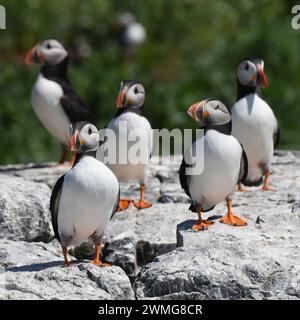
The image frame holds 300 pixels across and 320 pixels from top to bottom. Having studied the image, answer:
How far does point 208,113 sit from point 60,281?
178 cm

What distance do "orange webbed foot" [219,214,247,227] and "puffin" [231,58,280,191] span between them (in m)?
1.16

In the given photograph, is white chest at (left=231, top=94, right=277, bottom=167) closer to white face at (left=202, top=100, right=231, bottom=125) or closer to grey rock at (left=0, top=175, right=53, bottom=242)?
white face at (left=202, top=100, right=231, bottom=125)

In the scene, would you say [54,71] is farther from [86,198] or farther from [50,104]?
[86,198]

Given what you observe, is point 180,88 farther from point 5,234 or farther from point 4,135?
point 5,234

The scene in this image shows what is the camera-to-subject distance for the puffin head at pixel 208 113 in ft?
27.1

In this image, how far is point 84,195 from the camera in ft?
24.7

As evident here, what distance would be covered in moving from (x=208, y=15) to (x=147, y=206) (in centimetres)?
1192

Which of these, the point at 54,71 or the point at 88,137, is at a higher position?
the point at 54,71

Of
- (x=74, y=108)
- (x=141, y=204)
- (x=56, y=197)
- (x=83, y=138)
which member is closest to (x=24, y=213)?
(x=56, y=197)

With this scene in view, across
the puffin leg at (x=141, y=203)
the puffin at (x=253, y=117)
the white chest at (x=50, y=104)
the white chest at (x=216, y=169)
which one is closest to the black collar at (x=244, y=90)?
the puffin at (x=253, y=117)

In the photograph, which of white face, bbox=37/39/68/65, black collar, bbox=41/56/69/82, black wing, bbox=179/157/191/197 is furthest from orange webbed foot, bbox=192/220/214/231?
white face, bbox=37/39/68/65

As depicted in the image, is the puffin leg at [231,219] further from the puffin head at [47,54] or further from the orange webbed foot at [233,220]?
the puffin head at [47,54]

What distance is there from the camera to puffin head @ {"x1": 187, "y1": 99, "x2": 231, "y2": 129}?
8273mm
